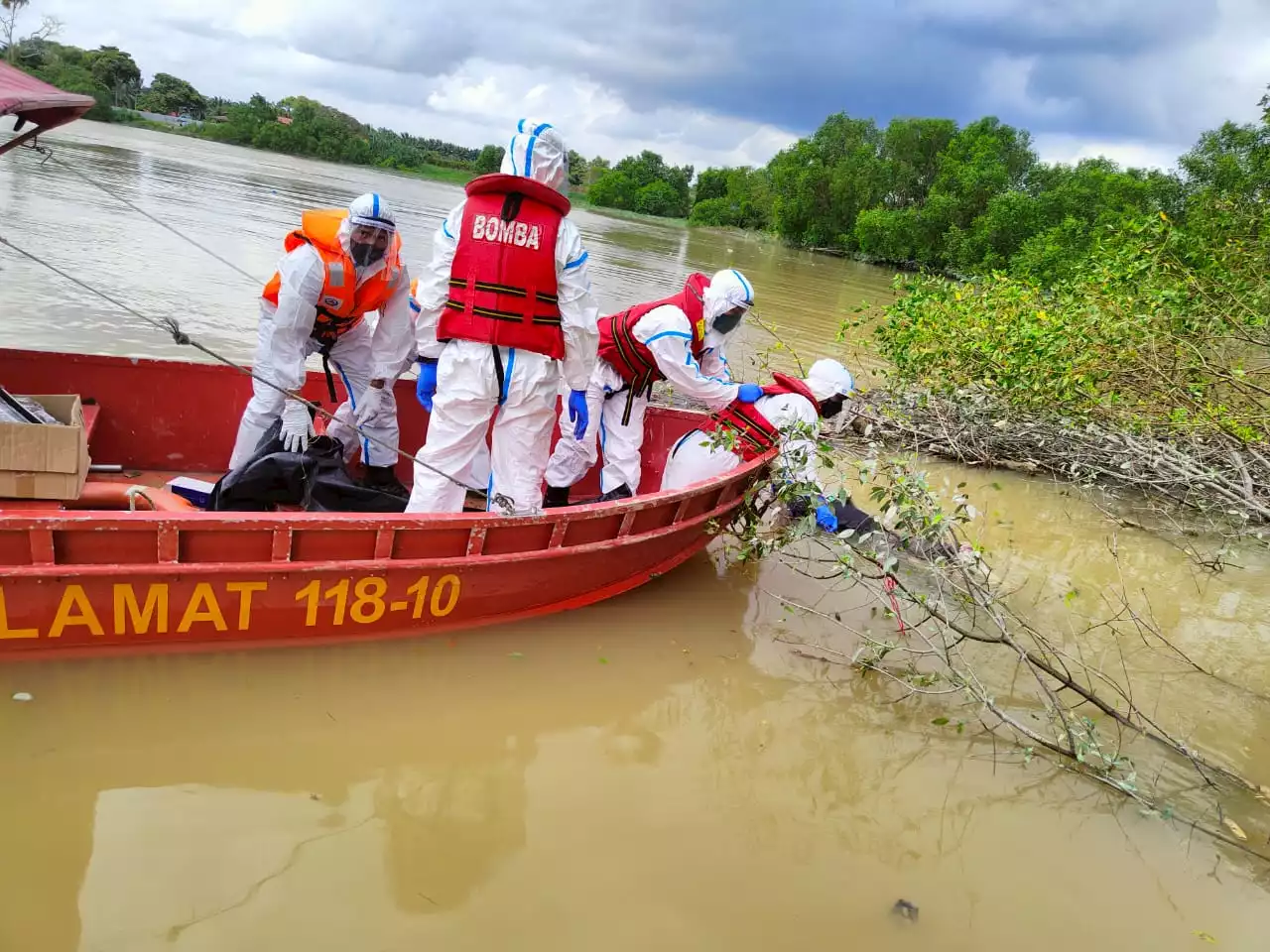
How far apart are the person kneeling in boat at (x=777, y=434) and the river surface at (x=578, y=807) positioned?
0.67 metres


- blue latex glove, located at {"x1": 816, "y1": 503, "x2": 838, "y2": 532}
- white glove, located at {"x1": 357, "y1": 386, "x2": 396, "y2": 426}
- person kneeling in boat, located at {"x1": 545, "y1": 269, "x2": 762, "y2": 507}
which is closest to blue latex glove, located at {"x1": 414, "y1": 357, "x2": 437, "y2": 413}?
white glove, located at {"x1": 357, "y1": 386, "x2": 396, "y2": 426}

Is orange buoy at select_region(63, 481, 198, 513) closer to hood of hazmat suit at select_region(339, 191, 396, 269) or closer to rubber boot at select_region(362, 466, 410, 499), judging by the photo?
rubber boot at select_region(362, 466, 410, 499)

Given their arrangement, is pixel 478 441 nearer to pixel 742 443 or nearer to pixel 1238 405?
pixel 742 443

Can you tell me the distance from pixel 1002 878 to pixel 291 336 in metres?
3.71

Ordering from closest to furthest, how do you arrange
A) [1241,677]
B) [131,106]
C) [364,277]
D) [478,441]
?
[478,441]
[364,277]
[1241,677]
[131,106]

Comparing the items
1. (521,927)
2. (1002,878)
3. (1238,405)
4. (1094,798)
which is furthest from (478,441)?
(1238,405)

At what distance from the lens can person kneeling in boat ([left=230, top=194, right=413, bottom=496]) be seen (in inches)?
149

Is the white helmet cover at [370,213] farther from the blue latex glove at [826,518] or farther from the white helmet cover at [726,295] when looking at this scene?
the blue latex glove at [826,518]

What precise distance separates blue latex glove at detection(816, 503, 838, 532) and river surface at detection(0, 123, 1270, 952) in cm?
60

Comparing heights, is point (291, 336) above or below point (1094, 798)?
above

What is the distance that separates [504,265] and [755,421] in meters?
1.74

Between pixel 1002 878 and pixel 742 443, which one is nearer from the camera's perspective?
pixel 1002 878

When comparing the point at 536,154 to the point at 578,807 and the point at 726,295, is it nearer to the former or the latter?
the point at 726,295

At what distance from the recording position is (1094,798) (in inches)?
131
